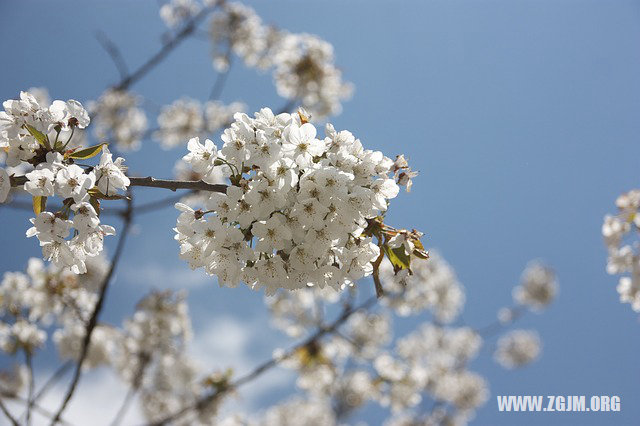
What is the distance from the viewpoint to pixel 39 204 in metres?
1.96

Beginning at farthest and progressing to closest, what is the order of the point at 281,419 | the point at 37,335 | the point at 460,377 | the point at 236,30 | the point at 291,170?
the point at 281,419
the point at 460,377
the point at 236,30
the point at 37,335
the point at 291,170

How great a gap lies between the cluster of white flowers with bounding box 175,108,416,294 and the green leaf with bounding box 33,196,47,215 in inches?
21.1

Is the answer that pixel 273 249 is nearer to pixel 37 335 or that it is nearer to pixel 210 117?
pixel 37 335

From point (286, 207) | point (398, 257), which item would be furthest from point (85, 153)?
point (398, 257)

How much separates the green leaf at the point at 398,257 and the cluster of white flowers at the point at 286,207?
0.09 meters

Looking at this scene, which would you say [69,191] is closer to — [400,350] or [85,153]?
[85,153]

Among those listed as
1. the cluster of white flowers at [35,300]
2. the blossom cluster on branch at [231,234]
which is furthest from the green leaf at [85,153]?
the cluster of white flowers at [35,300]

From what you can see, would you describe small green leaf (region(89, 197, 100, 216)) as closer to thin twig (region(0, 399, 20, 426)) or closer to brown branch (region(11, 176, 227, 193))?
brown branch (region(11, 176, 227, 193))

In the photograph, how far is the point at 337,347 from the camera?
28.4ft

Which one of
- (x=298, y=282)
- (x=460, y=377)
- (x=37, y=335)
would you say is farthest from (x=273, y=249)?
(x=460, y=377)

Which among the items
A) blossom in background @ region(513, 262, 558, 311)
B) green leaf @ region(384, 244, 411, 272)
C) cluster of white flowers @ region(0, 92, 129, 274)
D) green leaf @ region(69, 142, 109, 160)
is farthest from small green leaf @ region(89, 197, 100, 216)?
blossom in background @ region(513, 262, 558, 311)

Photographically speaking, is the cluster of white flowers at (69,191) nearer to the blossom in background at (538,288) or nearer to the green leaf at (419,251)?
the green leaf at (419,251)

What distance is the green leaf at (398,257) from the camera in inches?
83.4

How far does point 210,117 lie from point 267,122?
9633 mm
